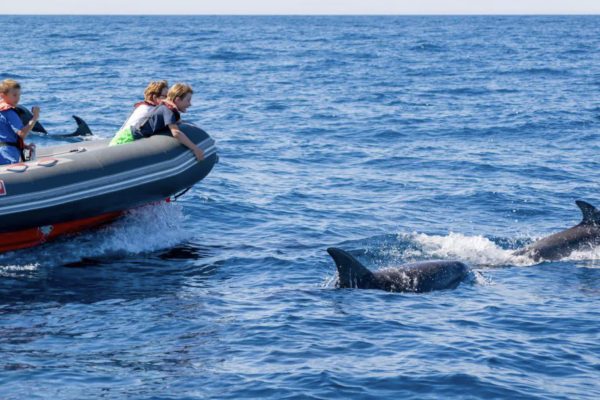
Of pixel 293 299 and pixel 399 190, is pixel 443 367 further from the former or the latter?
pixel 399 190

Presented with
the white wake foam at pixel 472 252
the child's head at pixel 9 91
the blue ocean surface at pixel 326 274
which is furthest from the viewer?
the white wake foam at pixel 472 252

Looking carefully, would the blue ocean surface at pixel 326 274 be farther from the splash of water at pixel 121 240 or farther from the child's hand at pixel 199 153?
the child's hand at pixel 199 153

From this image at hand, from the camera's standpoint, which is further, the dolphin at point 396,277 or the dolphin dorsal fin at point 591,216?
the dolphin dorsal fin at point 591,216

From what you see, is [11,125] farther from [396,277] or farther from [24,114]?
[396,277]

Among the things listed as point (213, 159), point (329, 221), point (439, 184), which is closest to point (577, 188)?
point (439, 184)

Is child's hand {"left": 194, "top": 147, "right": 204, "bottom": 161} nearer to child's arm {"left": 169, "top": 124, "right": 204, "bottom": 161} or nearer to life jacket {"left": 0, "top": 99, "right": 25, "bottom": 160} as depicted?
child's arm {"left": 169, "top": 124, "right": 204, "bottom": 161}

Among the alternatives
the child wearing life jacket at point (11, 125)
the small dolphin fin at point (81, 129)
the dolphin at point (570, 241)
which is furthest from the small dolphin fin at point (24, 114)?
the dolphin at point (570, 241)

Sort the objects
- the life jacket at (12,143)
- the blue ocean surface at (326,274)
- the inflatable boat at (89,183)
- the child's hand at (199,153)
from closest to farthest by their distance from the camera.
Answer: the blue ocean surface at (326,274)
the inflatable boat at (89,183)
the life jacket at (12,143)
the child's hand at (199,153)

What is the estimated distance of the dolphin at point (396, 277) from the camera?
1234 centimetres

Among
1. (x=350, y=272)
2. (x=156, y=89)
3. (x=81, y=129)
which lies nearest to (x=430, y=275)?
(x=350, y=272)

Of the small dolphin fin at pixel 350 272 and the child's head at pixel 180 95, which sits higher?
the child's head at pixel 180 95

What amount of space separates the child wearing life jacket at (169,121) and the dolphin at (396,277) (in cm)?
348

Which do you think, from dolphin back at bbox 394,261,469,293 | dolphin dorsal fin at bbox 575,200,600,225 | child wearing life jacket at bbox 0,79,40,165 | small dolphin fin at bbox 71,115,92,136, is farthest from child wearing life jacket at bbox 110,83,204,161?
small dolphin fin at bbox 71,115,92,136

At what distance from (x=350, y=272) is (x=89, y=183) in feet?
12.4
